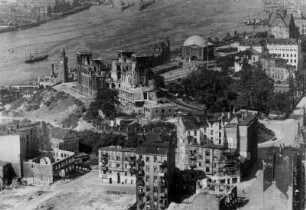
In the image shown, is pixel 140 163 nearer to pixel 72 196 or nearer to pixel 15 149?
pixel 72 196

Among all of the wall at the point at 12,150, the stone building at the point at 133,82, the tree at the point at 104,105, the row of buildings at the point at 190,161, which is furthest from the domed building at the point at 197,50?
the wall at the point at 12,150

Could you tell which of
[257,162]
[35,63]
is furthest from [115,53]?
[257,162]

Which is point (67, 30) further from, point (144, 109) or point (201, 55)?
point (144, 109)

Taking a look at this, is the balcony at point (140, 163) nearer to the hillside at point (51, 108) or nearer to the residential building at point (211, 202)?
the residential building at point (211, 202)

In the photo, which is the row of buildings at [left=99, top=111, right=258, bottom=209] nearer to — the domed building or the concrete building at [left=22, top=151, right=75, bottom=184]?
the concrete building at [left=22, top=151, right=75, bottom=184]

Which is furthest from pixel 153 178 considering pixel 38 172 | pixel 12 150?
pixel 12 150

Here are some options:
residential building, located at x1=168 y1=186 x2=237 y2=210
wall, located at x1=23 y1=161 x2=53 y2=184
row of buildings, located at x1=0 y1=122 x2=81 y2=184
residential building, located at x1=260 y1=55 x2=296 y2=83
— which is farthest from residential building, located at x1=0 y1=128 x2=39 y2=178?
residential building, located at x1=260 y1=55 x2=296 y2=83
